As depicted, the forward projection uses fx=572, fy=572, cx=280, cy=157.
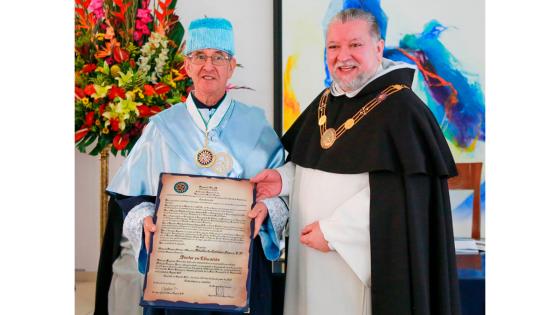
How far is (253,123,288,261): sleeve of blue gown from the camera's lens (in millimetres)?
2854

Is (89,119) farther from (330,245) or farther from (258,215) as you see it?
(330,245)

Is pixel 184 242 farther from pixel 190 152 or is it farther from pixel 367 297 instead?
pixel 367 297

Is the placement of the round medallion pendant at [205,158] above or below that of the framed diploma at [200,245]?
above

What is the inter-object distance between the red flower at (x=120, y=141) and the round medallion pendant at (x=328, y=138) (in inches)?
51.7

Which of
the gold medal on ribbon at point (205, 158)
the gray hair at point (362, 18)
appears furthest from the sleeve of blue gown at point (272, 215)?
the gray hair at point (362, 18)

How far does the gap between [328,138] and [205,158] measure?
2.13 feet

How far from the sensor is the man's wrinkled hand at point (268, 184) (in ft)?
9.61

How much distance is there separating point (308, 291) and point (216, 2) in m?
2.05

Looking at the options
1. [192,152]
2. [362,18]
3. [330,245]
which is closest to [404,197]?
[330,245]

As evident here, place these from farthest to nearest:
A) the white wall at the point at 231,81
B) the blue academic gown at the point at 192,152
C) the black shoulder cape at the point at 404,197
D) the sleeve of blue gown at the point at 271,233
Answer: the white wall at the point at 231,81
the blue academic gown at the point at 192,152
the sleeve of blue gown at the point at 271,233
the black shoulder cape at the point at 404,197

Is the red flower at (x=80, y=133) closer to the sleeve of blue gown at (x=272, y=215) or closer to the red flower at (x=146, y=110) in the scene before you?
the red flower at (x=146, y=110)

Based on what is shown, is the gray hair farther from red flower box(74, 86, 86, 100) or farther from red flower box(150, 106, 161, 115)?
red flower box(74, 86, 86, 100)

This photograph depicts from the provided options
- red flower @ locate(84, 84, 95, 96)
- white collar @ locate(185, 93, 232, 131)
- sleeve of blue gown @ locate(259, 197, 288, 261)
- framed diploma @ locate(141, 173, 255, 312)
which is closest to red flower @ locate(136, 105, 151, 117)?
red flower @ locate(84, 84, 95, 96)

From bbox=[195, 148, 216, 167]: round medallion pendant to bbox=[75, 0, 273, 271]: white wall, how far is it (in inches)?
37.8
